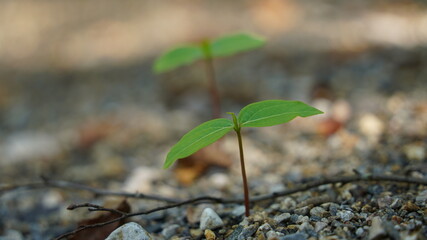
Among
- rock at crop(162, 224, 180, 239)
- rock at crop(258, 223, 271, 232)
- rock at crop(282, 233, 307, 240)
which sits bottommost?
rock at crop(282, 233, 307, 240)

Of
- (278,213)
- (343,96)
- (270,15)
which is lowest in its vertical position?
(278,213)

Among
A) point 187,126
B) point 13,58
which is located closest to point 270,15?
point 187,126

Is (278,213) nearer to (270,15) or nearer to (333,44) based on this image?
(333,44)

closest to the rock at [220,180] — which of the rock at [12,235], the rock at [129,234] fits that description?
the rock at [129,234]

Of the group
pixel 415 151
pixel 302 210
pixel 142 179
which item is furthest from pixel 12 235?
pixel 415 151

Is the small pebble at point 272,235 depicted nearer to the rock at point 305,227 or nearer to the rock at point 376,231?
the rock at point 305,227

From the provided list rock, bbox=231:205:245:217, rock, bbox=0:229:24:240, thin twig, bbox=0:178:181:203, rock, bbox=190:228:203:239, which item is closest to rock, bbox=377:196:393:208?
rock, bbox=231:205:245:217

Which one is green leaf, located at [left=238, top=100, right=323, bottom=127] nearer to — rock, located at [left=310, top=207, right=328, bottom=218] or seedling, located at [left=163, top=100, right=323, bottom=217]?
seedling, located at [left=163, top=100, right=323, bottom=217]
